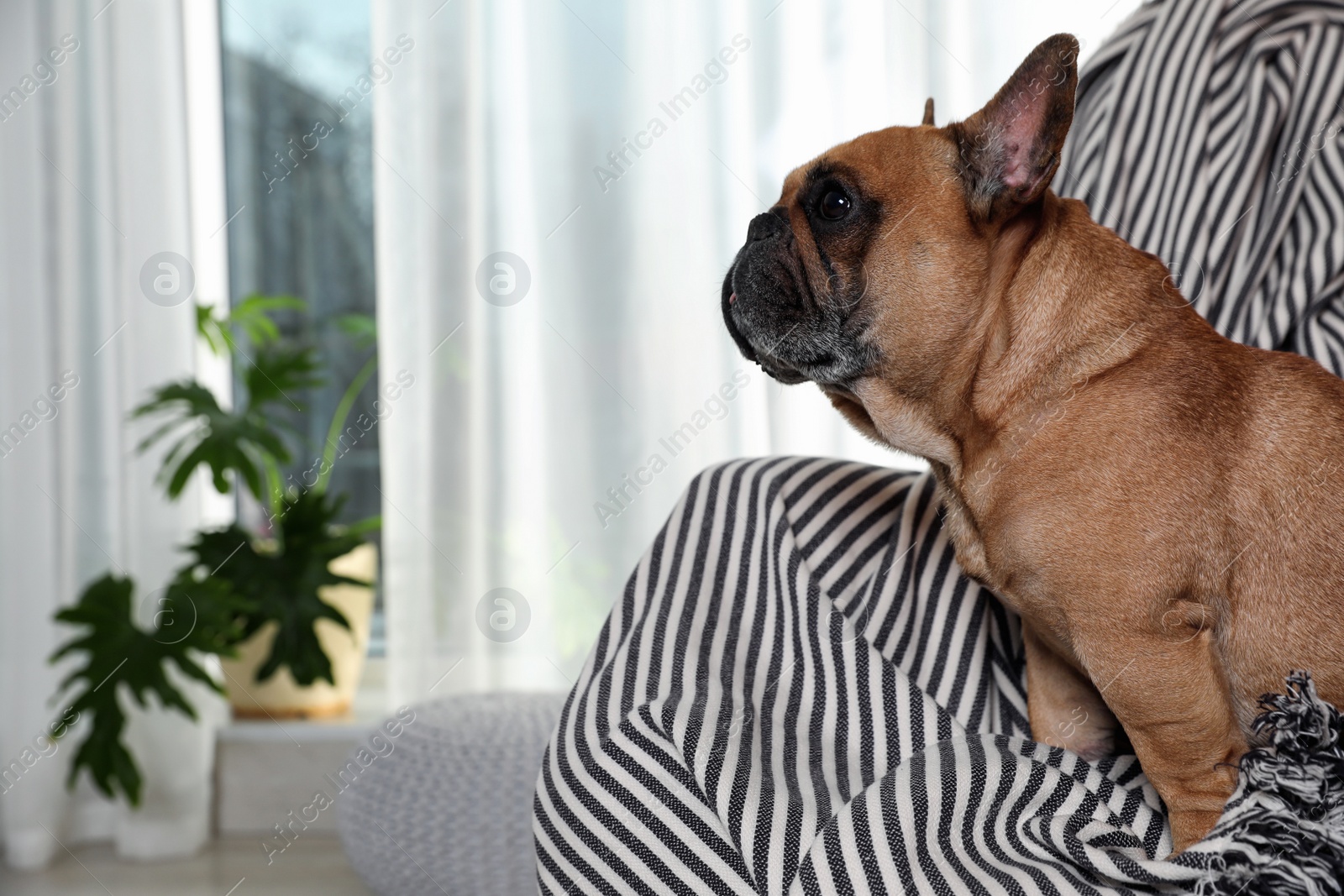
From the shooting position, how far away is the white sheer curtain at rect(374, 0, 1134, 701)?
254cm

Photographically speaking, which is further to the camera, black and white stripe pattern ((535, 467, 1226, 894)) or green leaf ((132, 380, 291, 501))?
green leaf ((132, 380, 291, 501))

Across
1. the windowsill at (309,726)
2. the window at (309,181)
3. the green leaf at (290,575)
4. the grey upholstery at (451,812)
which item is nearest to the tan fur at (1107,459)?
the grey upholstery at (451,812)

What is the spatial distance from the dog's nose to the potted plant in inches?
62.7

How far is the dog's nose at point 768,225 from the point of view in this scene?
3.70ft

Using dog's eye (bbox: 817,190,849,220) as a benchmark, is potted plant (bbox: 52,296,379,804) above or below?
below

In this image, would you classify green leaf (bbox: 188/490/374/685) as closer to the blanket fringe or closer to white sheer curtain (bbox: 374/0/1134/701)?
white sheer curtain (bbox: 374/0/1134/701)

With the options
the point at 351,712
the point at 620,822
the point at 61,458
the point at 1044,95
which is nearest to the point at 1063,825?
the point at 620,822

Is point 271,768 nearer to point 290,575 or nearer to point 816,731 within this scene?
point 290,575

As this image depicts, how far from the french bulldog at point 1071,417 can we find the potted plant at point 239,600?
1.60 meters

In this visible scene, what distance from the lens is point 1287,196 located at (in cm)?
143

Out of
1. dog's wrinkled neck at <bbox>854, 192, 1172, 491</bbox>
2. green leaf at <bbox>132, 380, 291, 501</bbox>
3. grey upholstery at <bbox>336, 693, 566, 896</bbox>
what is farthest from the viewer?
green leaf at <bbox>132, 380, 291, 501</bbox>

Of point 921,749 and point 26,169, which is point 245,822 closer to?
point 26,169

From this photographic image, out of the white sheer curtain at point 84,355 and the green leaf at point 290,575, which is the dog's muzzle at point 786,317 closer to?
the green leaf at point 290,575

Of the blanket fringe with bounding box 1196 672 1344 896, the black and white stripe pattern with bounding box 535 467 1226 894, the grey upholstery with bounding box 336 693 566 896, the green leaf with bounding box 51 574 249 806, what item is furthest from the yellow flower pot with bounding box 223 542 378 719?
the blanket fringe with bounding box 1196 672 1344 896
